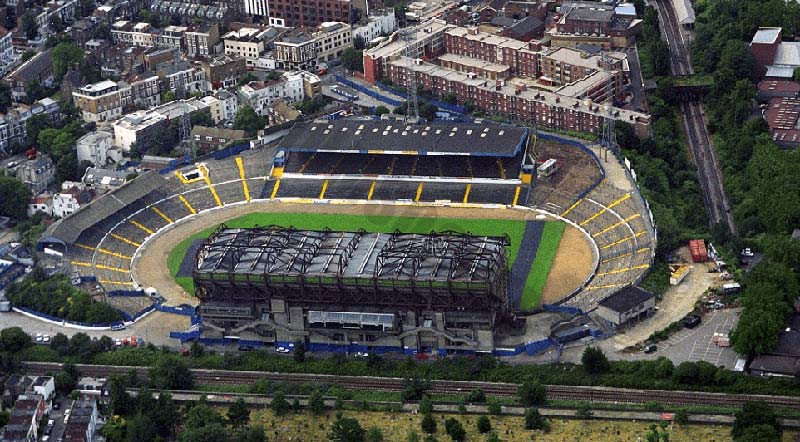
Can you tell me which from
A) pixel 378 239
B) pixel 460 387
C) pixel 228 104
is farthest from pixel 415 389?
pixel 228 104

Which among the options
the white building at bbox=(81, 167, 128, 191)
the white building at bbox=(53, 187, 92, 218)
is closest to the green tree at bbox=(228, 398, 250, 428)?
the white building at bbox=(53, 187, 92, 218)

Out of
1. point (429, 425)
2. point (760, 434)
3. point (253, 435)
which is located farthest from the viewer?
point (429, 425)

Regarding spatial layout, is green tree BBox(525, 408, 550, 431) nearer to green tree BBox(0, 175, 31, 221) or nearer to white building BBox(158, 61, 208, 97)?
green tree BBox(0, 175, 31, 221)

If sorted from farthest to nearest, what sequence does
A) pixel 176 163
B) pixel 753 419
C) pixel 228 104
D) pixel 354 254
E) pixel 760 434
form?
pixel 228 104, pixel 176 163, pixel 354 254, pixel 753 419, pixel 760 434

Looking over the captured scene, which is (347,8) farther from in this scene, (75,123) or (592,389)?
(592,389)

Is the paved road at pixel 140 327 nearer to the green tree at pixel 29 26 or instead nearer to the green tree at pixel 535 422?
the green tree at pixel 535 422

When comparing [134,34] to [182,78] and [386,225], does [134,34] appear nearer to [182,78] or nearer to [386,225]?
[182,78]

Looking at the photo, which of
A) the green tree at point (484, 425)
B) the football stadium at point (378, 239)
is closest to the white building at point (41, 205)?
the football stadium at point (378, 239)
